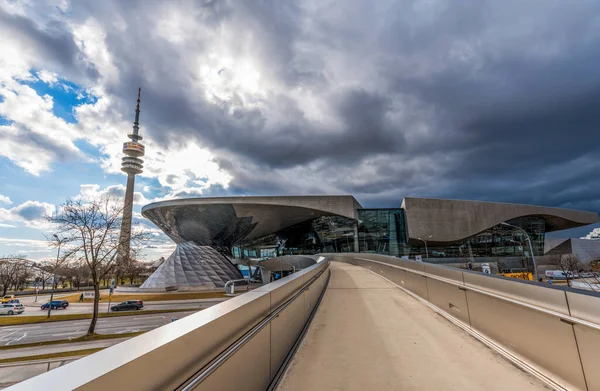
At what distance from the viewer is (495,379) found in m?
3.19

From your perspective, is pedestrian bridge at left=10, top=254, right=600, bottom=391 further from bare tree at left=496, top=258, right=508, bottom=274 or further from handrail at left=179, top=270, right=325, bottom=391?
bare tree at left=496, top=258, right=508, bottom=274

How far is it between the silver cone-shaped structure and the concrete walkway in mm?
46213

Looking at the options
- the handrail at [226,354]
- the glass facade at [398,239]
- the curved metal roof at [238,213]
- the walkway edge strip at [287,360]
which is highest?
the curved metal roof at [238,213]

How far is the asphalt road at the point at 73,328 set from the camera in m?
21.0

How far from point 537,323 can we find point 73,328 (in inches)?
1236

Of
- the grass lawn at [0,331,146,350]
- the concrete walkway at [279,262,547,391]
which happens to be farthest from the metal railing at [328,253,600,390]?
the grass lawn at [0,331,146,350]

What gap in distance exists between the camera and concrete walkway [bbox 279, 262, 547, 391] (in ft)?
10.3

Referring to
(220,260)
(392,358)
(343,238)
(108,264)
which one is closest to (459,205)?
(343,238)

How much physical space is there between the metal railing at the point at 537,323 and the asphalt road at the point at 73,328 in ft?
Answer: 72.6

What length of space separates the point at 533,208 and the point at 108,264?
7521 cm

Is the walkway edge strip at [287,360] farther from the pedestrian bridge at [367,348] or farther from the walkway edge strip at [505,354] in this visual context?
the walkway edge strip at [505,354]

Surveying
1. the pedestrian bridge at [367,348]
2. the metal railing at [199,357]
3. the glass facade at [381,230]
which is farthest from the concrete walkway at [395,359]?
the glass facade at [381,230]

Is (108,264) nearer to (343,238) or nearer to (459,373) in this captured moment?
(459,373)

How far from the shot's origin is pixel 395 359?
12.4 ft
